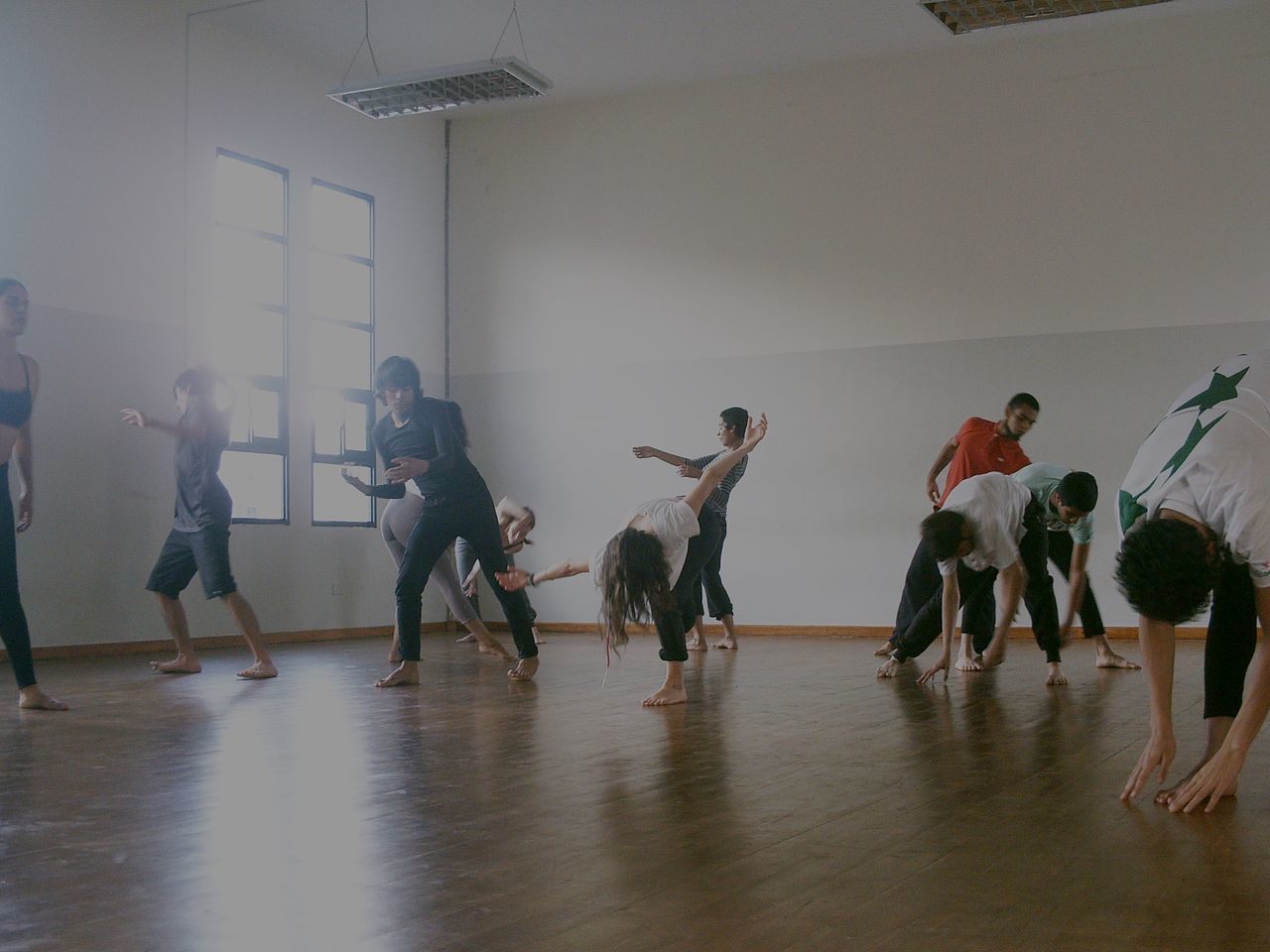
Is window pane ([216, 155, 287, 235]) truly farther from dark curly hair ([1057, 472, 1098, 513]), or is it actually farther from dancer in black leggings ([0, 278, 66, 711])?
dark curly hair ([1057, 472, 1098, 513])

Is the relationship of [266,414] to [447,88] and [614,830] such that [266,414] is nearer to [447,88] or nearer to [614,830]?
[447,88]

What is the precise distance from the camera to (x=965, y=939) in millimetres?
1823

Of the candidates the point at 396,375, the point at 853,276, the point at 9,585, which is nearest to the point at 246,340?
the point at 396,375

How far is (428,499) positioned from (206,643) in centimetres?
334

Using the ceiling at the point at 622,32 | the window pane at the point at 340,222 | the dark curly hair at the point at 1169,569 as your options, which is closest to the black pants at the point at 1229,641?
the dark curly hair at the point at 1169,569

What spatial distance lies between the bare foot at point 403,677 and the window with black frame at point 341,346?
3.82 meters

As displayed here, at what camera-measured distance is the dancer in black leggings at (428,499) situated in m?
5.57

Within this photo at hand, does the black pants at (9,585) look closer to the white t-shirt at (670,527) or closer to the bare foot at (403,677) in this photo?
the bare foot at (403,677)

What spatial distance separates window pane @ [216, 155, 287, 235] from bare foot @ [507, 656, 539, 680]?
4.37 metres

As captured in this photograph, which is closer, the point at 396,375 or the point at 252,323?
the point at 396,375

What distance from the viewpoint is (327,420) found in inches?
373

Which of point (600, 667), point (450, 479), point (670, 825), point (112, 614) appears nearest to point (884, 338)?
point (600, 667)

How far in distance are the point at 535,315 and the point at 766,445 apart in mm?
2275

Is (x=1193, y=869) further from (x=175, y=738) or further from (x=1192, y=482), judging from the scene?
(x=175, y=738)
